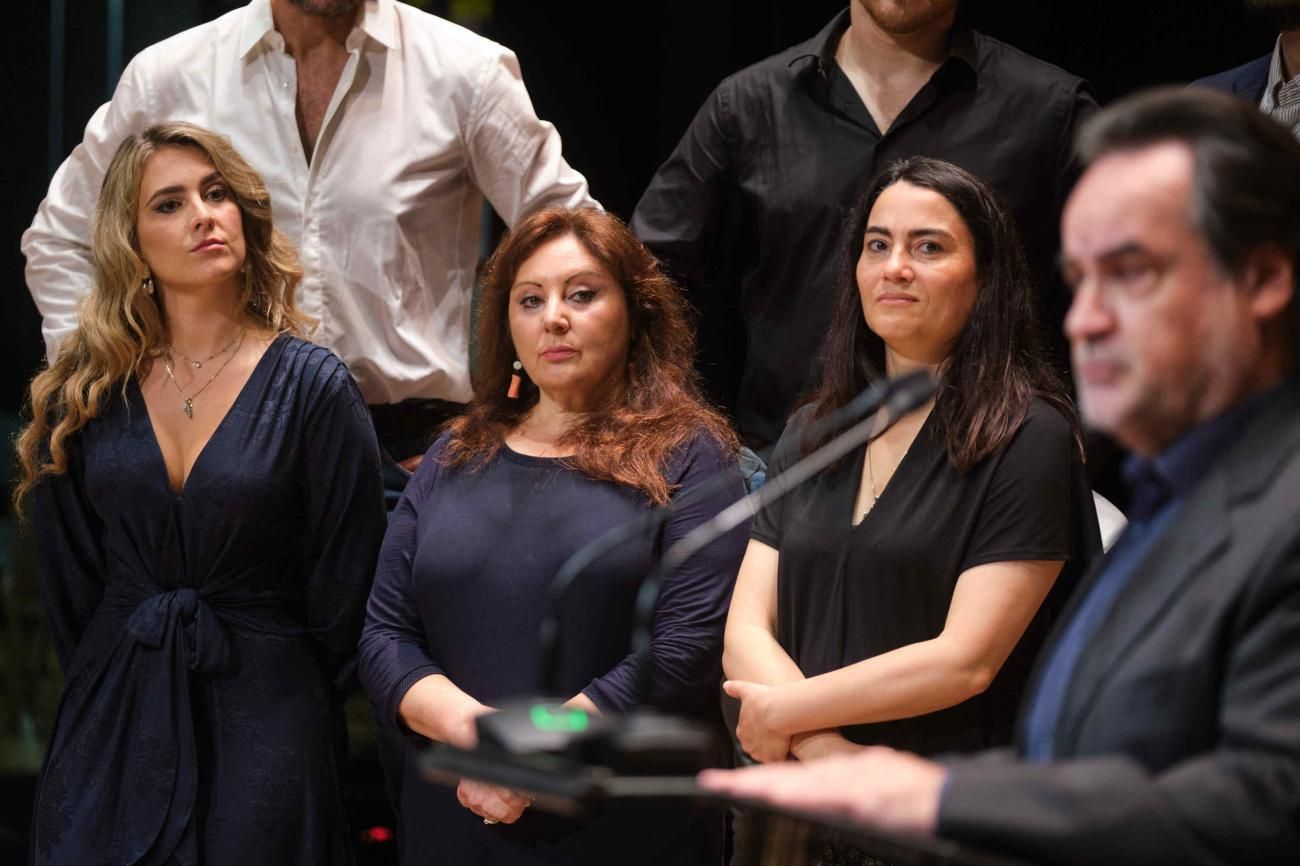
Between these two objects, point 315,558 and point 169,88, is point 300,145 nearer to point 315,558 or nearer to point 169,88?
point 169,88

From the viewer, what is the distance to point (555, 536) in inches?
105

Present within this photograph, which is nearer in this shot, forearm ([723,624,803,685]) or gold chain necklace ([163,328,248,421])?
forearm ([723,624,803,685])

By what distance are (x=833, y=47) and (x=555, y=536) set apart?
116 cm

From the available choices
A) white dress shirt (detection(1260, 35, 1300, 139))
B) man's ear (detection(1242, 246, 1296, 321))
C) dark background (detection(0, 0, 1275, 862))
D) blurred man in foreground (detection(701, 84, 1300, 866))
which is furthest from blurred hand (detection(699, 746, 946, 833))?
dark background (detection(0, 0, 1275, 862))

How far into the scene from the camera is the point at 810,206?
10.2 feet

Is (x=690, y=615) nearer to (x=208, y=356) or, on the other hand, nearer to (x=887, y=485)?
(x=887, y=485)

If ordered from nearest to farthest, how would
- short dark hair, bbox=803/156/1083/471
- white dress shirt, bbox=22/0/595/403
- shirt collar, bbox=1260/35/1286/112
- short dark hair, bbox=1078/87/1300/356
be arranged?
short dark hair, bbox=1078/87/1300/356 < short dark hair, bbox=803/156/1083/471 < shirt collar, bbox=1260/35/1286/112 < white dress shirt, bbox=22/0/595/403

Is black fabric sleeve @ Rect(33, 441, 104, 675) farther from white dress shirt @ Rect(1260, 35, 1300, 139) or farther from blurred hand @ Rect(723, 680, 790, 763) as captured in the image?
white dress shirt @ Rect(1260, 35, 1300, 139)

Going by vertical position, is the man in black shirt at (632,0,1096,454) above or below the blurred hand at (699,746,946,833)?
above

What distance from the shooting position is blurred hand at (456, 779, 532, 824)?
2539 millimetres

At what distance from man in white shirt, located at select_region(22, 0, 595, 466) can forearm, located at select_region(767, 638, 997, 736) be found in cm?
123

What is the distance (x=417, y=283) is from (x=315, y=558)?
2.15ft

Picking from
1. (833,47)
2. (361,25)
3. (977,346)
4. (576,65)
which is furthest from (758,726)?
(576,65)

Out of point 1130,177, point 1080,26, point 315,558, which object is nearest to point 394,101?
point 315,558
